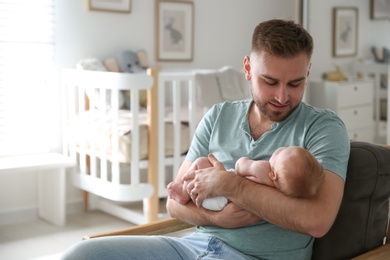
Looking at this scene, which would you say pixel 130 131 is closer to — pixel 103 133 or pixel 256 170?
pixel 103 133

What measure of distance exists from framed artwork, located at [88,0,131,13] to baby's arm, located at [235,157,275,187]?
2791mm

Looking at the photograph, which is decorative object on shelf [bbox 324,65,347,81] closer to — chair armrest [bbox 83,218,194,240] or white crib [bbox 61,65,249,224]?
white crib [bbox 61,65,249,224]

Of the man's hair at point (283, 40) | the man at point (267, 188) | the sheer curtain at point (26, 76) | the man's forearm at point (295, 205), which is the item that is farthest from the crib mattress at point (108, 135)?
the man's forearm at point (295, 205)

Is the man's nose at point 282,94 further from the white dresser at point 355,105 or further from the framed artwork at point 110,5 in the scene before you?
the white dresser at point 355,105

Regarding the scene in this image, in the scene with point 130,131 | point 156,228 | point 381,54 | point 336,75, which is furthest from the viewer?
point 336,75

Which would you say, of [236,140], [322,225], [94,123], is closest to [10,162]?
[94,123]

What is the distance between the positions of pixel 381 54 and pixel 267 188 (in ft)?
11.5

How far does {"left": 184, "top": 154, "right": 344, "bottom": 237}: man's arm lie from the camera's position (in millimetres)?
1462

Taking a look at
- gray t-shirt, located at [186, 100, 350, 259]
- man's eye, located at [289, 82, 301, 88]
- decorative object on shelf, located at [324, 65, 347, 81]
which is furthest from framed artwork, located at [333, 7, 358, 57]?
man's eye, located at [289, 82, 301, 88]

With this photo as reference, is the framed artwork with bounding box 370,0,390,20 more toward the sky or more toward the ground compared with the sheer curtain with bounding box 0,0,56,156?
more toward the sky

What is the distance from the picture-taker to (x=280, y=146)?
5.49 feet

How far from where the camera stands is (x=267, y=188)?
152 cm

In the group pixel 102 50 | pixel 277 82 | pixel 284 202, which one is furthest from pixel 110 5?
pixel 284 202

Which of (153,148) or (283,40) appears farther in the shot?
(153,148)
